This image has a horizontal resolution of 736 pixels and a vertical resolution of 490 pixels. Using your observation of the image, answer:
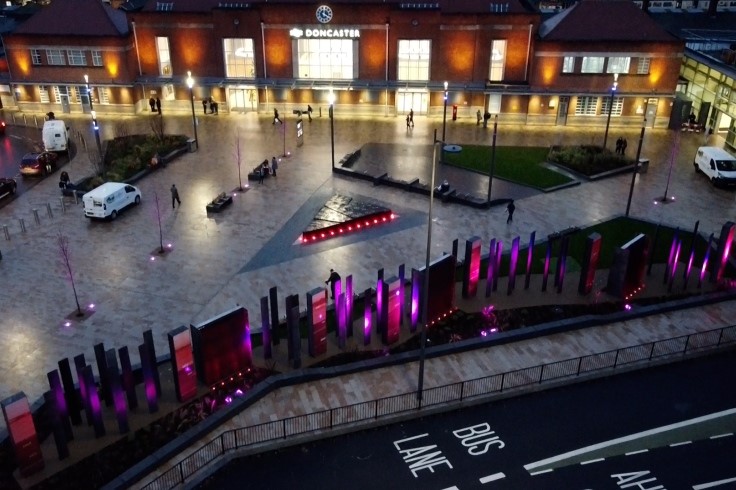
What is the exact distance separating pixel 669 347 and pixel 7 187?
35.9 metres

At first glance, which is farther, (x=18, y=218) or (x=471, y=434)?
(x=18, y=218)

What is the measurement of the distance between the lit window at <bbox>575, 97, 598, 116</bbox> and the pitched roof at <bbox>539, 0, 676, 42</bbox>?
4.64m

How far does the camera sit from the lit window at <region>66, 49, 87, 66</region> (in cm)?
5359

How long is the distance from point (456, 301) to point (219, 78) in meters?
35.5

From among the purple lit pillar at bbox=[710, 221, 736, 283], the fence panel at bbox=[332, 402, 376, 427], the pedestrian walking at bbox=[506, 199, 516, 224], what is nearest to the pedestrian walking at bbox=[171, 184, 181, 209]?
the pedestrian walking at bbox=[506, 199, 516, 224]

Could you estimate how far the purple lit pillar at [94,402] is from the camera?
1917cm

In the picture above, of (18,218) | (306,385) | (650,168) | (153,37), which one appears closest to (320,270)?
(306,385)

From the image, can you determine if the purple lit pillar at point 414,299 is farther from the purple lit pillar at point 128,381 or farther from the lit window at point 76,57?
the lit window at point 76,57

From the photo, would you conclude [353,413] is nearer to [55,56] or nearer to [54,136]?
[54,136]

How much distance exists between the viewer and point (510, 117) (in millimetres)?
53594

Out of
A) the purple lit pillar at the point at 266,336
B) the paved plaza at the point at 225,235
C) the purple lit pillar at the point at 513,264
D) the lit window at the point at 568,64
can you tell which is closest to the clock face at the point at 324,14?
the paved plaza at the point at 225,235

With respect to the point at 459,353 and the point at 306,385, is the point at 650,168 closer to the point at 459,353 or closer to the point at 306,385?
the point at 459,353

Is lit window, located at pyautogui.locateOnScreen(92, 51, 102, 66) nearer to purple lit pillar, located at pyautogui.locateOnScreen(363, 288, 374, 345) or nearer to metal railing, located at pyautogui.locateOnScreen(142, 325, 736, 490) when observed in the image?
purple lit pillar, located at pyautogui.locateOnScreen(363, 288, 374, 345)

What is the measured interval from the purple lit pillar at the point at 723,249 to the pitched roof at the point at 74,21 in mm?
46169
